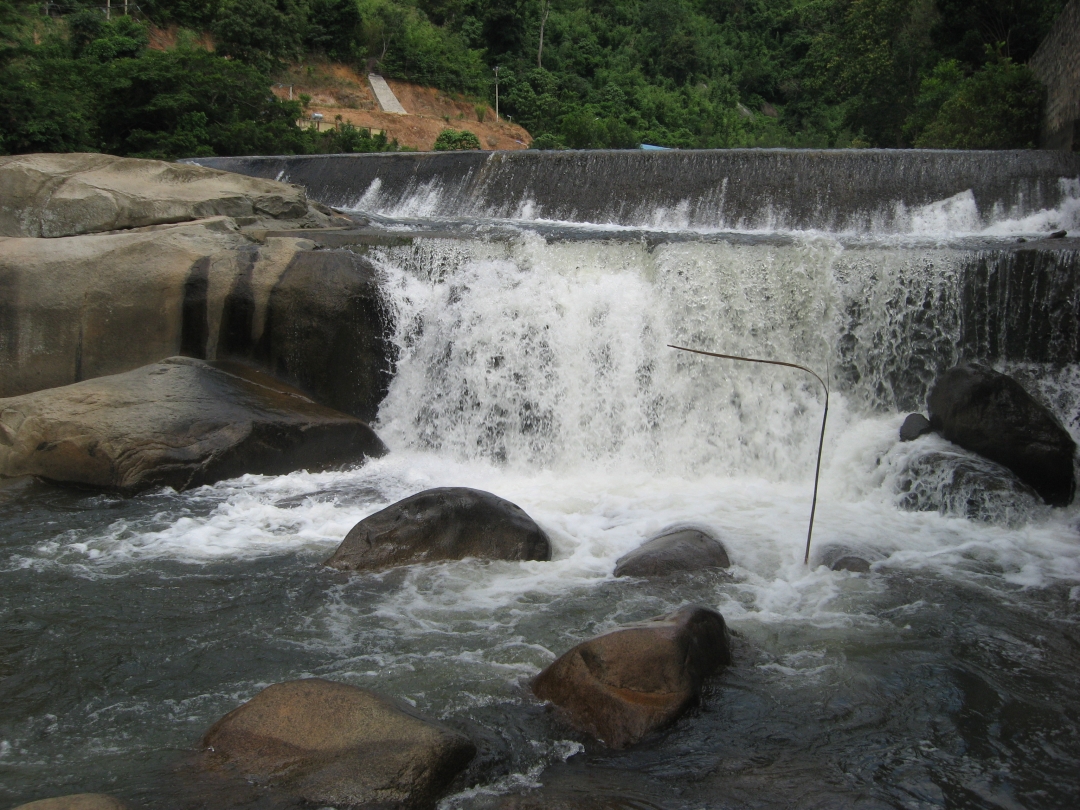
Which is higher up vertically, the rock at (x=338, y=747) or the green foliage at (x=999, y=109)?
the green foliage at (x=999, y=109)

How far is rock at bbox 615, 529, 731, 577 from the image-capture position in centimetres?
596

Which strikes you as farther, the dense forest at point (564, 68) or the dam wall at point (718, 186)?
the dense forest at point (564, 68)

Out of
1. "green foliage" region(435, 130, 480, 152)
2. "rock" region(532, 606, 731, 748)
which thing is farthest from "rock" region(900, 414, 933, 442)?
"green foliage" region(435, 130, 480, 152)

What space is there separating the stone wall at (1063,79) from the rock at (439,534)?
36.8 feet

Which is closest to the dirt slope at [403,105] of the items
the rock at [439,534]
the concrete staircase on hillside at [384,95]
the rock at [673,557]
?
the concrete staircase on hillside at [384,95]

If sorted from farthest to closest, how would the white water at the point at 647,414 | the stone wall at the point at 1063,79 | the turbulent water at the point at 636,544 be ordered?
the stone wall at the point at 1063,79 < the white water at the point at 647,414 < the turbulent water at the point at 636,544

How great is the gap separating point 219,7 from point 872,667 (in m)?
31.4

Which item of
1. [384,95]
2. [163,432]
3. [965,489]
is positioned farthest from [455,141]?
[965,489]

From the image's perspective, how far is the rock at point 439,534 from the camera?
611 centimetres

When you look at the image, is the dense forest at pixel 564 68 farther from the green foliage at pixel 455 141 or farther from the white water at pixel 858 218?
the white water at pixel 858 218

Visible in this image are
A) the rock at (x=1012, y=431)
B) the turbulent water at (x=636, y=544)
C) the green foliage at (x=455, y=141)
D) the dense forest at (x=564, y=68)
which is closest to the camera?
the turbulent water at (x=636, y=544)

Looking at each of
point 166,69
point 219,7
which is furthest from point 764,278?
point 219,7

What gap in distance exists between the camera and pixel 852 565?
6027mm

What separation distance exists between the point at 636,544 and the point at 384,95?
29.7 meters
